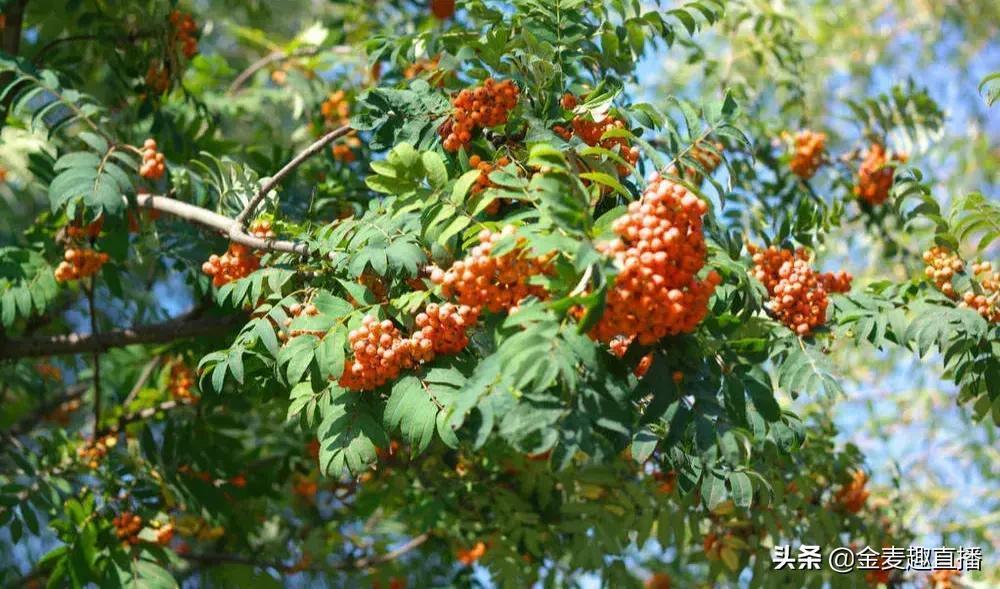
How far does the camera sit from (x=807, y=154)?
13.8 feet

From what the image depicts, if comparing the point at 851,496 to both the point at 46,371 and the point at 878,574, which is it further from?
the point at 46,371

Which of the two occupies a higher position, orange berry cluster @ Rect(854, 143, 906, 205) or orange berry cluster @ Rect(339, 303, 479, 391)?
orange berry cluster @ Rect(854, 143, 906, 205)

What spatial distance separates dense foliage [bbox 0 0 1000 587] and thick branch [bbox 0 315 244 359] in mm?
11

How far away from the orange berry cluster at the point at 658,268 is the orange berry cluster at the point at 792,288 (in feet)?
2.58

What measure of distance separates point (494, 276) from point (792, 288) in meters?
1.01

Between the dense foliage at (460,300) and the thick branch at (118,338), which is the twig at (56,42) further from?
the thick branch at (118,338)

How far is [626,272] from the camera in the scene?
1870 millimetres

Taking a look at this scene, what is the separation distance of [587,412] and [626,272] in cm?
26

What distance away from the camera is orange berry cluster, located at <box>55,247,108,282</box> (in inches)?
130

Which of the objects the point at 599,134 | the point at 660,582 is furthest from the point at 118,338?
the point at 660,582

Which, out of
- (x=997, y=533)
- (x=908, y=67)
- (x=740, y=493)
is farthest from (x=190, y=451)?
(x=908, y=67)

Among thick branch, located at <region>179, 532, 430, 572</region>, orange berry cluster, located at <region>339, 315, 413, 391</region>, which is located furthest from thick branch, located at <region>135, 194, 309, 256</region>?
thick branch, located at <region>179, 532, 430, 572</region>

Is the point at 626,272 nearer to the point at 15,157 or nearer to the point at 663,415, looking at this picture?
the point at 663,415

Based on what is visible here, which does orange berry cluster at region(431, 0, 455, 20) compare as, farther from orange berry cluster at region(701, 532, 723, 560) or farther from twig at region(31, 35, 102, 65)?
orange berry cluster at region(701, 532, 723, 560)
